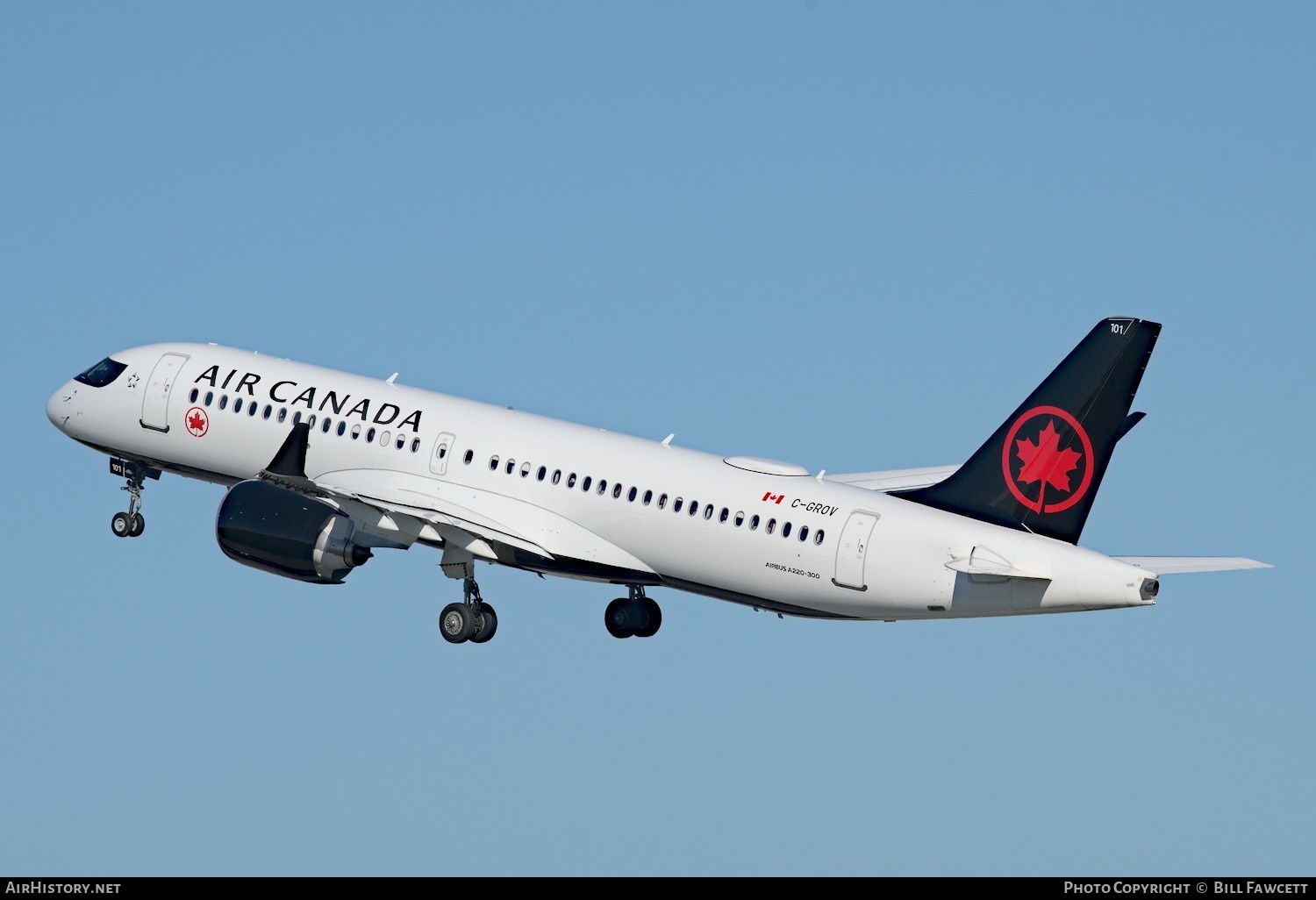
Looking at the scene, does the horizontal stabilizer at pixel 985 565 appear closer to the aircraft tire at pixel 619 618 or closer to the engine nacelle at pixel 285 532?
the aircraft tire at pixel 619 618

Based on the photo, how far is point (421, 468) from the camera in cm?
5288

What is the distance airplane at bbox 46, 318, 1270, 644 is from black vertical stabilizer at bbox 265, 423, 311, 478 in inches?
2.2

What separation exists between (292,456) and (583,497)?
718 cm

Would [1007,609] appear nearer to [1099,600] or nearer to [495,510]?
[1099,600]

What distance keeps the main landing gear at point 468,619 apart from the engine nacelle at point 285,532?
287 cm

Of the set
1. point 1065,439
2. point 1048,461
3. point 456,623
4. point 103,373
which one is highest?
point 103,373

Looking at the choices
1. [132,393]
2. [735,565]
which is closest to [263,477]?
[132,393]

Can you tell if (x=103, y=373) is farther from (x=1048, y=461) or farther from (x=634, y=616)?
(x=1048, y=461)

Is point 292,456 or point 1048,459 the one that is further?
point 292,456

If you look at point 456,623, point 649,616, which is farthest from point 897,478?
point 456,623

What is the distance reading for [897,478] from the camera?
56594mm

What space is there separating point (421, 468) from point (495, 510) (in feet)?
7.55
